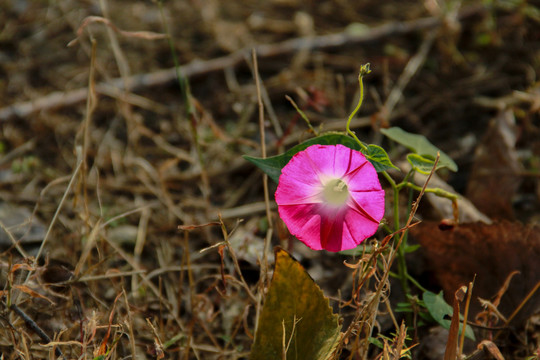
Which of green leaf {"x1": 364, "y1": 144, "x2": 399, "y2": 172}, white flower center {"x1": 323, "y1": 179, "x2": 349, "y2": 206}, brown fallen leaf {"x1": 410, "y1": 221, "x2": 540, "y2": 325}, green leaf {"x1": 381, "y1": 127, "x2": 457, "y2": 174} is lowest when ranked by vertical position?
brown fallen leaf {"x1": 410, "y1": 221, "x2": 540, "y2": 325}

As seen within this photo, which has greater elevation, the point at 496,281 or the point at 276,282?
the point at 276,282

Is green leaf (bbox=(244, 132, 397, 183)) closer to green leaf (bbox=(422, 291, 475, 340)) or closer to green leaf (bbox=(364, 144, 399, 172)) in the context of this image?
green leaf (bbox=(364, 144, 399, 172))

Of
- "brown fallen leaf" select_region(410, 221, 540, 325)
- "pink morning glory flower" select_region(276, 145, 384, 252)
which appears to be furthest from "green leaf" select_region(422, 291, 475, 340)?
"pink morning glory flower" select_region(276, 145, 384, 252)

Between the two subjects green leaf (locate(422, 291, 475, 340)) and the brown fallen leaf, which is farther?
the brown fallen leaf

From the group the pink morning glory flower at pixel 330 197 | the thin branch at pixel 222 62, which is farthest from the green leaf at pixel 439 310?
the thin branch at pixel 222 62

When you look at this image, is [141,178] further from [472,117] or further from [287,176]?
[472,117]

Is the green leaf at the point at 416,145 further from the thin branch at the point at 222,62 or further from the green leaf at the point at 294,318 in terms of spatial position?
the thin branch at the point at 222,62

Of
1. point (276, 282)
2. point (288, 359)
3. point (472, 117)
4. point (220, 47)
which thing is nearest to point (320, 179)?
point (276, 282)
